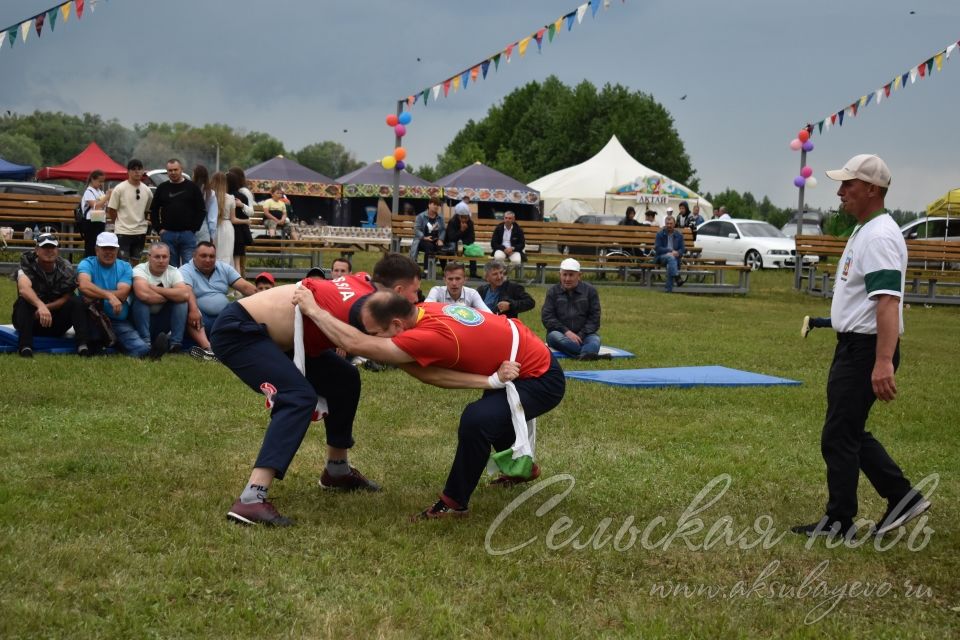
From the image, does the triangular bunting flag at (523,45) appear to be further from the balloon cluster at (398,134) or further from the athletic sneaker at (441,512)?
the athletic sneaker at (441,512)

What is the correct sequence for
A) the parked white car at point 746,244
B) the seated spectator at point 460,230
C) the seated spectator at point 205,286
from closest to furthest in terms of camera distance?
the seated spectator at point 205,286
the seated spectator at point 460,230
the parked white car at point 746,244

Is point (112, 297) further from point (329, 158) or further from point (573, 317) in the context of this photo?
point (329, 158)

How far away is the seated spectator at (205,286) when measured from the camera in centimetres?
1097

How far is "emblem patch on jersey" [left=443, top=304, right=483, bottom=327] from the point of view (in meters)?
5.37

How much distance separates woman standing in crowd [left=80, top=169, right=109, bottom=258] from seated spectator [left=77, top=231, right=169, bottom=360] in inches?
218

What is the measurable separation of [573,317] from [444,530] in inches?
267

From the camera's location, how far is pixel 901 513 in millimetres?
5402

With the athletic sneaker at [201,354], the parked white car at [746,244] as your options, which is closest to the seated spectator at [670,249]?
the parked white car at [746,244]

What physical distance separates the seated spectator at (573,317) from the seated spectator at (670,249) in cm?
973

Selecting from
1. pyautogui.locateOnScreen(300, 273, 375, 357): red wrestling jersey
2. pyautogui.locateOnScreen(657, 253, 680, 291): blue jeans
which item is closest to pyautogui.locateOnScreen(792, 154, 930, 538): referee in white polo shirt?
pyautogui.locateOnScreen(300, 273, 375, 357): red wrestling jersey

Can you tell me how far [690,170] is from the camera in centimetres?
7419

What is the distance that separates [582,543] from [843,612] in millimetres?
1243

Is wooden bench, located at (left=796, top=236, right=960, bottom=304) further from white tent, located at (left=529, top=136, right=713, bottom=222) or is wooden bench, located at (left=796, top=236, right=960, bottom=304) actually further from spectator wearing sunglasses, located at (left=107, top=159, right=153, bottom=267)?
white tent, located at (left=529, top=136, right=713, bottom=222)

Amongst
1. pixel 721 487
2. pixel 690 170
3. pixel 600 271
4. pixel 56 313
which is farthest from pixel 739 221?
pixel 690 170
